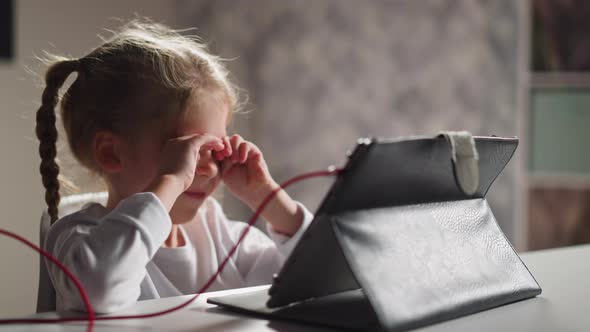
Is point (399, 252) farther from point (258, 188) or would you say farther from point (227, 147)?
point (258, 188)

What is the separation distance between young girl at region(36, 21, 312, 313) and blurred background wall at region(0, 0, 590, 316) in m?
1.62

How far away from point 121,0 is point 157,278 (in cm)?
202

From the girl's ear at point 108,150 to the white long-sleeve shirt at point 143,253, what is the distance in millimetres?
88

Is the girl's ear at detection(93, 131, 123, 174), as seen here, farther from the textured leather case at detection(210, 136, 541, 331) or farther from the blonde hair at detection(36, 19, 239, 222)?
the textured leather case at detection(210, 136, 541, 331)

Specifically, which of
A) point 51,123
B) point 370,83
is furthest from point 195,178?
point 370,83

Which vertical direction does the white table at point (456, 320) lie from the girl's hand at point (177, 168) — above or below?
below

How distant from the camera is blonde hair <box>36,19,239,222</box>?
1112mm

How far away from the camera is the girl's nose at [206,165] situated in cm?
106

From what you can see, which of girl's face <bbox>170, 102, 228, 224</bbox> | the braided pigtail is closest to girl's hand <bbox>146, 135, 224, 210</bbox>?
girl's face <bbox>170, 102, 228, 224</bbox>

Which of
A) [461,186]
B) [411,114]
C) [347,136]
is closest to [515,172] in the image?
[411,114]

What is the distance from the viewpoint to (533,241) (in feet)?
9.54

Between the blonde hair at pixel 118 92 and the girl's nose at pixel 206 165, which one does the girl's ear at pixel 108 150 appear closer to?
the blonde hair at pixel 118 92

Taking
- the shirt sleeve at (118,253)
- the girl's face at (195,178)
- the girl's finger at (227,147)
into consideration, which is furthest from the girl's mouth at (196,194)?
the shirt sleeve at (118,253)

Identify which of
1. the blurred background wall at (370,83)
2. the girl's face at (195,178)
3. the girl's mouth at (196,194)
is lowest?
the blurred background wall at (370,83)
